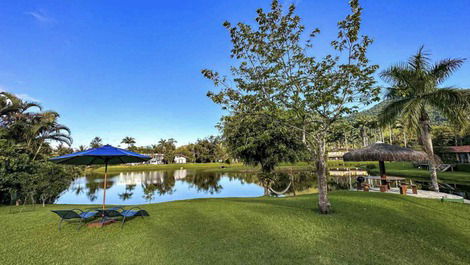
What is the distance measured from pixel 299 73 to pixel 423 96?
856 centimetres

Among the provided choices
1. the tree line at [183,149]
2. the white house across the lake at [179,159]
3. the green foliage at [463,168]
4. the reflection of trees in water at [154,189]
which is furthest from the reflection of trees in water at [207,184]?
the white house across the lake at [179,159]

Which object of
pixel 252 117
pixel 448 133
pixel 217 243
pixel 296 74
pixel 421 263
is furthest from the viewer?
pixel 448 133

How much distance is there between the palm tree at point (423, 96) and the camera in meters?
9.91

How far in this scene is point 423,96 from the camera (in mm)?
10586

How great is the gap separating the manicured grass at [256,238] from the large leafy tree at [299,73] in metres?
1.61

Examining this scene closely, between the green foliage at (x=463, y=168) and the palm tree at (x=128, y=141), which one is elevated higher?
the palm tree at (x=128, y=141)

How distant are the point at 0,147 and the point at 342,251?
14116 millimetres

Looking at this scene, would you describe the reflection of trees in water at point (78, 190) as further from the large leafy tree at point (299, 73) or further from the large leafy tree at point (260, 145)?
the large leafy tree at point (299, 73)

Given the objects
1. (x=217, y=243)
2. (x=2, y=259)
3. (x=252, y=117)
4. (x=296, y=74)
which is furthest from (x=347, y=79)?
(x=2, y=259)

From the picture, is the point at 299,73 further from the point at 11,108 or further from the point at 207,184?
the point at 207,184

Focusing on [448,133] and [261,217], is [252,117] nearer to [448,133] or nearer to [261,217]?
[261,217]

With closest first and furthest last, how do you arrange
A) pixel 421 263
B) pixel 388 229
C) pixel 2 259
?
pixel 421 263
pixel 2 259
pixel 388 229

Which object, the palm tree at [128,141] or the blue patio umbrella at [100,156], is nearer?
the blue patio umbrella at [100,156]

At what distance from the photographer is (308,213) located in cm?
658
